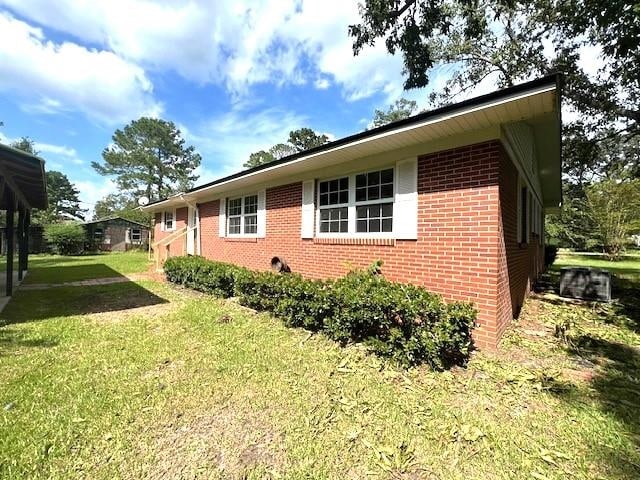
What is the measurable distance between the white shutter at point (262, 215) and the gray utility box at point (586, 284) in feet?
26.4

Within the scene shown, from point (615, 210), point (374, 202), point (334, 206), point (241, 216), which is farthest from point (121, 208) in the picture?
point (615, 210)

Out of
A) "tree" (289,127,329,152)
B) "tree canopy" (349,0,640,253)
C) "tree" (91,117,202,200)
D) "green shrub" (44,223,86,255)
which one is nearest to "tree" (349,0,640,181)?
"tree canopy" (349,0,640,253)

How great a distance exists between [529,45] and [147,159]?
38544 mm

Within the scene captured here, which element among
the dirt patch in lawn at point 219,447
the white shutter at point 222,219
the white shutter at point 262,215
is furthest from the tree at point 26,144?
the dirt patch in lawn at point 219,447

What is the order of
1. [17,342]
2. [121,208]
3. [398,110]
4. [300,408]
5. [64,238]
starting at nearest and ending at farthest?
[300,408] < [17,342] < [64,238] < [398,110] < [121,208]

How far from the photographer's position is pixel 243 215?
9.51 metres

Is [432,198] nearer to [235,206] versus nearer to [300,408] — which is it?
[300,408]

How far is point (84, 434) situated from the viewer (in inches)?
94.7

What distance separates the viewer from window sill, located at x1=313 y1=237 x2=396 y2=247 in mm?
5150

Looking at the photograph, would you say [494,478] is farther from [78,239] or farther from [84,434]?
[78,239]

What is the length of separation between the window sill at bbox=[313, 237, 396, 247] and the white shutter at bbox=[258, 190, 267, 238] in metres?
2.13

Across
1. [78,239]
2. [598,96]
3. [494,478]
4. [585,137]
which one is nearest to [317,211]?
[494,478]

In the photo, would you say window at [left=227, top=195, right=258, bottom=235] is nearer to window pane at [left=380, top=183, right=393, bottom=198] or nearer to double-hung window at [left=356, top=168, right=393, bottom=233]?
double-hung window at [left=356, top=168, right=393, bottom=233]

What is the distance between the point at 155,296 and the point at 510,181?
815 centimetres
